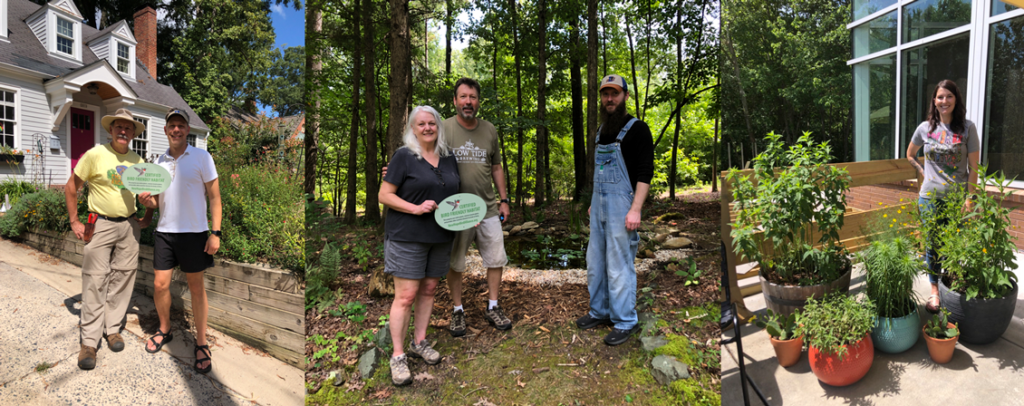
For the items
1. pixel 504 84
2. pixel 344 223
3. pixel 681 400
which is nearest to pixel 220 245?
pixel 681 400

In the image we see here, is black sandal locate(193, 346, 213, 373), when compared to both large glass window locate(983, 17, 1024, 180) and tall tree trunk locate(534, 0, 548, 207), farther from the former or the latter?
large glass window locate(983, 17, 1024, 180)

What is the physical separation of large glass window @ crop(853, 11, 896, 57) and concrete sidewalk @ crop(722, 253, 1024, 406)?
1065mm

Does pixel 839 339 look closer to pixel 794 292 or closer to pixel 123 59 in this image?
pixel 794 292

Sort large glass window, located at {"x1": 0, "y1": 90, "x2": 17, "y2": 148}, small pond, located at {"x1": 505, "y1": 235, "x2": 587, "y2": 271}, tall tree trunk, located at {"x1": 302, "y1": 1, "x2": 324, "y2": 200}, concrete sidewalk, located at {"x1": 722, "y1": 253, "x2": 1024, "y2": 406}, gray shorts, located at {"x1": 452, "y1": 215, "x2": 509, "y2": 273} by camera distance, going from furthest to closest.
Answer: small pond, located at {"x1": 505, "y1": 235, "x2": 587, "y2": 271}, gray shorts, located at {"x1": 452, "y1": 215, "x2": 509, "y2": 273}, concrete sidewalk, located at {"x1": 722, "y1": 253, "x2": 1024, "y2": 406}, tall tree trunk, located at {"x1": 302, "y1": 1, "x2": 324, "y2": 200}, large glass window, located at {"x1": 0, "y1": 90, "x2": 17, "y2": 148}

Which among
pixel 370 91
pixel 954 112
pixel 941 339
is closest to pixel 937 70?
pixel 954 112

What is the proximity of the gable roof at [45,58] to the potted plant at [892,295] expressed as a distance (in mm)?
2735

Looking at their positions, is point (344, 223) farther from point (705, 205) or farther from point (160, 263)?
point (705, 205)

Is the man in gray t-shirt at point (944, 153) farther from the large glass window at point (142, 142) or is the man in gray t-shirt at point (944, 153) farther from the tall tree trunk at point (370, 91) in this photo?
the tall tree trunk at point (370, 91)

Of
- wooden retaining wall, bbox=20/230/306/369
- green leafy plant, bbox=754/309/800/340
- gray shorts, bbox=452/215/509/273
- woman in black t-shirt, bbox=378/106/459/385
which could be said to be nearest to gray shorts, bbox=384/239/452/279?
woman in black t-shirt, bbox=378/106/459/385

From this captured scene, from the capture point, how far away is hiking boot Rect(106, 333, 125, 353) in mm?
1284

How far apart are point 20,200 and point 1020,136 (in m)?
3.91

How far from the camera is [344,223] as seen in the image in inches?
166

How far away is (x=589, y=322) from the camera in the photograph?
2037 millimetres

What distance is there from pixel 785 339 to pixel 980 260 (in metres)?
1.02
